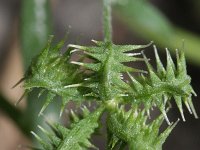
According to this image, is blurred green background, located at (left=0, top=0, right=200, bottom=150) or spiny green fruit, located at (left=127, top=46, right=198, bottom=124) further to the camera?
blurred green background, located at (left=0, top=0, right=200, bottom=150)

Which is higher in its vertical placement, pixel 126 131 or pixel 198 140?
pixel 126 131

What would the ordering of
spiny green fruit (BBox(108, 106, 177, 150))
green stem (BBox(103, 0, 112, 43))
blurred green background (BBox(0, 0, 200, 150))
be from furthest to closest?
blurred green background (BBox(0, 0, 200, 150)) < green stem (BBox(103, 0, 112, 43)) < spiny green fruit (BBox(108, 106, 177, 150))

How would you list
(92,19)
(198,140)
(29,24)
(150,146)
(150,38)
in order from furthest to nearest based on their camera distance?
(92,19), (198,140), (150,38), (29,24), (150,146)

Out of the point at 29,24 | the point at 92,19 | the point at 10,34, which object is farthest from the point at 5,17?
the point at 29,24

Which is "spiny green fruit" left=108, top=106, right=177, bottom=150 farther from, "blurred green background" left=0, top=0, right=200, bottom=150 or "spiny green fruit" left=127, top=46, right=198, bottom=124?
"blurred green background" left=0, top=0, right=200, bottom=150

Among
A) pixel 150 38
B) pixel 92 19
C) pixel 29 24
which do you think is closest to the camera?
pixel 29 24

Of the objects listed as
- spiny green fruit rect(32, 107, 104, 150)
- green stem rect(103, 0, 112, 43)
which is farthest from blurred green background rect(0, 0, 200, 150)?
spiny green fruit rect(32, 107, 104, 150)

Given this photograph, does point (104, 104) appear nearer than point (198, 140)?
Yes

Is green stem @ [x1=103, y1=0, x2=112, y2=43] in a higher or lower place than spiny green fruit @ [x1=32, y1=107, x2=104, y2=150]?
higher

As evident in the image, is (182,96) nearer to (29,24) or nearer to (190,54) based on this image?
(29,24)

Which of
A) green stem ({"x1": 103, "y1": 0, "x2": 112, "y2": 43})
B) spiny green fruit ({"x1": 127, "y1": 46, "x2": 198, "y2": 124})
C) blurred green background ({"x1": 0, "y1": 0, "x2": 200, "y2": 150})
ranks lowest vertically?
blurred green background ({"x1": 0, "y1": 0, "x2": 200, "y2": 150})
